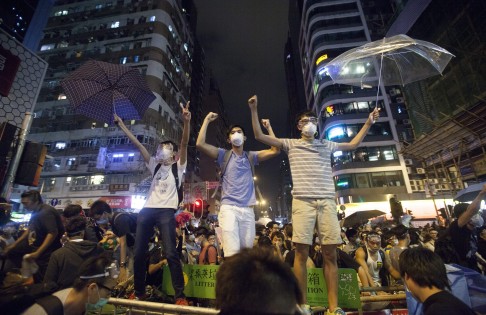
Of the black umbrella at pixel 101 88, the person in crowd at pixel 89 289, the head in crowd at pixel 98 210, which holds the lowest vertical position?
the person in crowd at pixel 89 289

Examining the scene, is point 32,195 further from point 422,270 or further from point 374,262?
point 374,262

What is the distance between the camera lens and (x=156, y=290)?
411 centimetres

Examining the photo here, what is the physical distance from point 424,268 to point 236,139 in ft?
9.57

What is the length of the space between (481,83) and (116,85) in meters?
22.1

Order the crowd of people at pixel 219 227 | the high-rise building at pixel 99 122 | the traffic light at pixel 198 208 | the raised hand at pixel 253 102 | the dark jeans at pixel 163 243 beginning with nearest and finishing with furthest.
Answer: the crowd of people at pixel 219 227 → the dark jeans at pixel 163 243 → the raised hand at pixel 253 102 → the traffic light at pixel 198 208 → the high-rise building at pixel 99 122

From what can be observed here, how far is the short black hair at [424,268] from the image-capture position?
257cm

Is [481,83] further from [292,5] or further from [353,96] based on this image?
[292,5]

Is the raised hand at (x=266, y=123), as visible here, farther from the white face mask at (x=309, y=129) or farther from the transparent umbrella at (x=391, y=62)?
the transparent umbrella at (x=391, y=62)

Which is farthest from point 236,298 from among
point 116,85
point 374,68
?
point 374,68

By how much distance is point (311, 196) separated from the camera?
3428mm

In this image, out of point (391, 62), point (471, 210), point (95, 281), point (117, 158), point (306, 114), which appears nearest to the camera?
point (95, 281)

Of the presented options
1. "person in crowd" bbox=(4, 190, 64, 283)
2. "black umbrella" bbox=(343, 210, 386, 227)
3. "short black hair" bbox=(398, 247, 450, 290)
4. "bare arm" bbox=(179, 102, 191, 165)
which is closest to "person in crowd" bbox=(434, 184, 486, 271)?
"short black hair" bbox=(398, 247, 450, 290)

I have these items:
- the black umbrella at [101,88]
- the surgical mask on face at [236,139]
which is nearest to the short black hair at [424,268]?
the surgical mask on face at [236,139]

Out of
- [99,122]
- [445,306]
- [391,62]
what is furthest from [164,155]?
[99,122]
